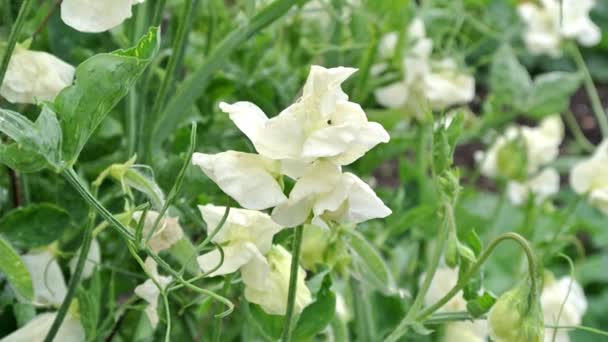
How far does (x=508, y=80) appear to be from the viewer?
105cm

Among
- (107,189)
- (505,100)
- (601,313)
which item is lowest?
(601,313)

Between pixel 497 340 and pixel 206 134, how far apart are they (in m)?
0.32

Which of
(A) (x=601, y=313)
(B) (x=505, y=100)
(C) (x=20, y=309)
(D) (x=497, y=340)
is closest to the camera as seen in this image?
(D) (x=497, y=340)

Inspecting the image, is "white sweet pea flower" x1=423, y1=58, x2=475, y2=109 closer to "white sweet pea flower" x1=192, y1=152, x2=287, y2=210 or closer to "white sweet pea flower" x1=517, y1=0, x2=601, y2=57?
"white sweet pea flower" x1=517, y1=0, x2=601, y2=57

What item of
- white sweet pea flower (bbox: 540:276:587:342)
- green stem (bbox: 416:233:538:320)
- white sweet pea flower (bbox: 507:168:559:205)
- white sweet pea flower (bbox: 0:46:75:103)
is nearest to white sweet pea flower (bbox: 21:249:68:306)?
white sweet pea flower (bbox: 0:46:75:103)

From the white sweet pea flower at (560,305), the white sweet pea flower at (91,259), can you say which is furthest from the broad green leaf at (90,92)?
the white sweet pea flower at (560,305)

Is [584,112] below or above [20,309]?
below

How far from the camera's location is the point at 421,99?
934mm

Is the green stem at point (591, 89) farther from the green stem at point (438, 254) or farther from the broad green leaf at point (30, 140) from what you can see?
the broad green leaf at point (30, 140)

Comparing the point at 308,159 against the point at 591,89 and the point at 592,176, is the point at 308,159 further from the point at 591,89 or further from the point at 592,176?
the point at 591,89

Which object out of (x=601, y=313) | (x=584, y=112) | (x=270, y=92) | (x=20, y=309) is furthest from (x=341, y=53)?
(x=584, y=112)

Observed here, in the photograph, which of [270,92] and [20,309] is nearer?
[20,309]

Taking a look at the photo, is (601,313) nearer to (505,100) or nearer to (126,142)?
(505,100)

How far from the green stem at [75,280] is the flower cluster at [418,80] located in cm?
44
